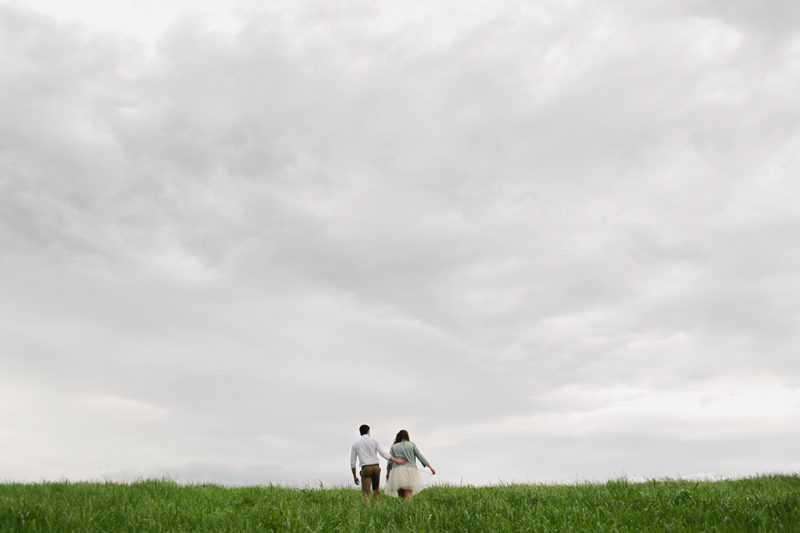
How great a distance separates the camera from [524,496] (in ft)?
44.9

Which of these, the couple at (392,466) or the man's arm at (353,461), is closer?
the couple at (392,466)

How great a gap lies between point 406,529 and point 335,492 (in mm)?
6804

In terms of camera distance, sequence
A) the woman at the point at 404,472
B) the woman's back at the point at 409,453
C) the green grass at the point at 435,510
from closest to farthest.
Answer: the green grass at the point at 435,510
the woman at the point at 404,472
the woman's back at the point at 409,453

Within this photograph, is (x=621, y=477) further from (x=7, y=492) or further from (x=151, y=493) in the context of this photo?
(x=7, y=492)

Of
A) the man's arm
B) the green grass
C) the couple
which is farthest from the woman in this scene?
the man's arm

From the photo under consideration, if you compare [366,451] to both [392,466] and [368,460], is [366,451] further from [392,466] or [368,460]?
[392,466]

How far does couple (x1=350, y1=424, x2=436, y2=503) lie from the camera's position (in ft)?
49.1

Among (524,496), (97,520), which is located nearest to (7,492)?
(97,520)

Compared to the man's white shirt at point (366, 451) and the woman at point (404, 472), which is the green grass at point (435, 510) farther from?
the man's white shirt at point (366, 451)

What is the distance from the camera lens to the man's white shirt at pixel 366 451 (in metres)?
15.3

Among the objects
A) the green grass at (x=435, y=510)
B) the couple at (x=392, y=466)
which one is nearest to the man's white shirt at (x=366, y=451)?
the couple at (x=392, y=466)

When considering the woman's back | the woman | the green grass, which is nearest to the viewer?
the green grass

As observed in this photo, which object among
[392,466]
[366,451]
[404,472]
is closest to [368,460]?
[366,451]

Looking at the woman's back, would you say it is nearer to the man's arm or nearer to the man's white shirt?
the man's white shirt
